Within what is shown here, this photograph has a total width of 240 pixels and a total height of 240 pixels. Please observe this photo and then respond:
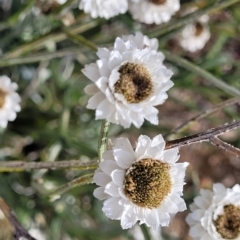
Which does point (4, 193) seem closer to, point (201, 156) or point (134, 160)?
point (134, 160)

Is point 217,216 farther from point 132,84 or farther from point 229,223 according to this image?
point 132,84

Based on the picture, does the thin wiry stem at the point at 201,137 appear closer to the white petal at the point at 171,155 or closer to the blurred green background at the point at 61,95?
the white petal at the point at 171,155

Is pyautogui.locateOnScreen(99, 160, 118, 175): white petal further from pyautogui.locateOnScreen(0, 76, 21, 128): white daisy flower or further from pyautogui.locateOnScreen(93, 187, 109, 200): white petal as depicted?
pyautogui.locateOnScreen(0, 76, 21, 128): white daisy flower

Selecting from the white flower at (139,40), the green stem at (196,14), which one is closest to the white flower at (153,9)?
the green stem at (196,14)

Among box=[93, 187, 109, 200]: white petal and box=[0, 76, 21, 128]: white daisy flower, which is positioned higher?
box=[93, 187, 109, 200]: white petal

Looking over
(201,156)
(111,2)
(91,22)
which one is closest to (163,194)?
(111,2)

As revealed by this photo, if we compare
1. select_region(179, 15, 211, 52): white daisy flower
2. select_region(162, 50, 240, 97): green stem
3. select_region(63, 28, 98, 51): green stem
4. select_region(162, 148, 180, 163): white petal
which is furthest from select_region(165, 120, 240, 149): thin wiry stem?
select_region(179, 15, 211, 52): white daisy flower
